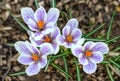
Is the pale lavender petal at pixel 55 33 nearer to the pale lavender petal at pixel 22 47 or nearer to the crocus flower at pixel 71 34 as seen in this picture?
the crocus flower at pixel 71 34

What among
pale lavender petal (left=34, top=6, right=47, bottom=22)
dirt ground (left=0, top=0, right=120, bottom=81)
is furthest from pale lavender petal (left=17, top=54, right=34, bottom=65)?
dirt ground (left=0, top=0, right=120, bottom=81)

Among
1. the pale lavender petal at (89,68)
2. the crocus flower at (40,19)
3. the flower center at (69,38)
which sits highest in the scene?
the crocus flower at (40,19)

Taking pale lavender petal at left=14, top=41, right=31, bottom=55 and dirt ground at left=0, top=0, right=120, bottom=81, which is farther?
dirt ground at left=0, top=0, right=120, bottom=81

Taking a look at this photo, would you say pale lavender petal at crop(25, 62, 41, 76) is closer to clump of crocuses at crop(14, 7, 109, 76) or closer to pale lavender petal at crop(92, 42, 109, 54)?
clump of crocuses at crop(14, 7, 109, 76)

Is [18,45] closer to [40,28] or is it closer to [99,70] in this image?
[40,28]

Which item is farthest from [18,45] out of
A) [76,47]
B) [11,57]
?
[11,57]

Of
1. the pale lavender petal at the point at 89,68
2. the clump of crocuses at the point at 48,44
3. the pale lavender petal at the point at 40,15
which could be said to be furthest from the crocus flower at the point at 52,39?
the pale lavender petal at the point at 89,68
